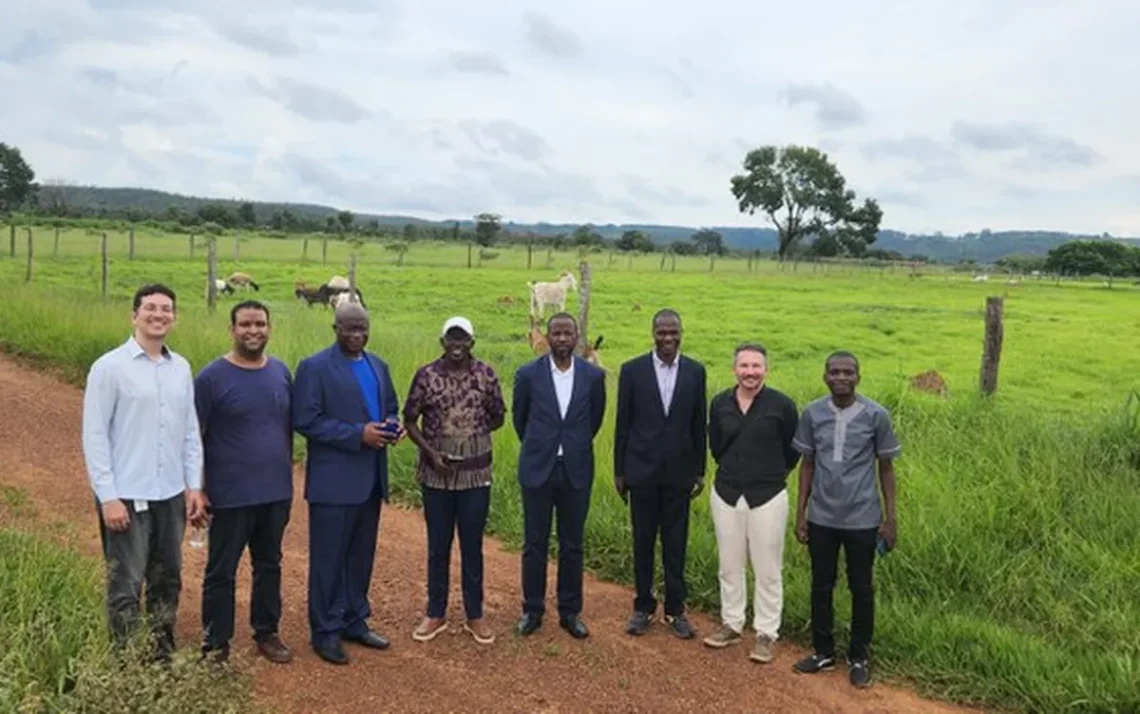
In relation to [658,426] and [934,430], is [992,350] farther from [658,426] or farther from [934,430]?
[658,426]

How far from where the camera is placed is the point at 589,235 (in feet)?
224

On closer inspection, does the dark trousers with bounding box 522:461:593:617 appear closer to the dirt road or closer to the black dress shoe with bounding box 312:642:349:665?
the dirt road

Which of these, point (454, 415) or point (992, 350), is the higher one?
point (992, 350)

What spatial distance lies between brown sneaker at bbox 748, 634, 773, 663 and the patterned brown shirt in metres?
1.77

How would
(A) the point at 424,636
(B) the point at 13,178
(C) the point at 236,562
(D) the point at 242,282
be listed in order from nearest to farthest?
(C) the point at 236,562, (A) the point at 424,636, (D) the point at 242,282, (B) the point at 13,178

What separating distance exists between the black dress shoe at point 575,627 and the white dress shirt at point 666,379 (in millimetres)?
1299

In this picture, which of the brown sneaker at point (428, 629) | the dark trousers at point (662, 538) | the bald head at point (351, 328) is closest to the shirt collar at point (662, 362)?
the dark trousers at point (662, 538)

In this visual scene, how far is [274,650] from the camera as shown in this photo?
4.75 meters

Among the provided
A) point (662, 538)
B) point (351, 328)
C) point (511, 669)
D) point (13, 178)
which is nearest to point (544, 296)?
point (662, 538)

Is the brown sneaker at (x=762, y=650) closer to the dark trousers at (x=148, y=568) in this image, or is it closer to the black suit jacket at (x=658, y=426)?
the black suit jacket at (x=658, y=426)

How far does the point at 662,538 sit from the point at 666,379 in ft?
3.14

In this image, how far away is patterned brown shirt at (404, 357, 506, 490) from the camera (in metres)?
5.05

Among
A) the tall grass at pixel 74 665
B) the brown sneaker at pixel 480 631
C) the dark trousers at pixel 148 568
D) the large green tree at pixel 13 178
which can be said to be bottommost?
the brown sneaker at pixel 480 631

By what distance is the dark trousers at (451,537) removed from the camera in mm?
5152
